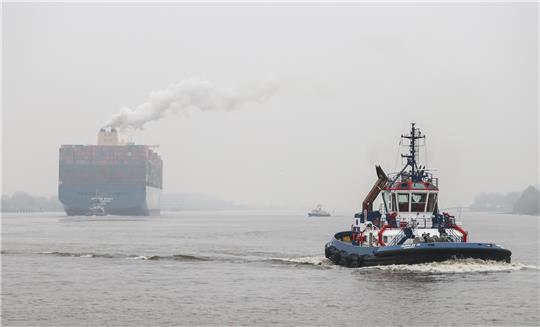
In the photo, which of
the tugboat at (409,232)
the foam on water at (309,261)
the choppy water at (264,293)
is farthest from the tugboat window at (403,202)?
the foam on water at (309,261)

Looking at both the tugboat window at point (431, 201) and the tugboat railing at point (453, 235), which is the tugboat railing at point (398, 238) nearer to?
the tugboat railing at point (453, 235)

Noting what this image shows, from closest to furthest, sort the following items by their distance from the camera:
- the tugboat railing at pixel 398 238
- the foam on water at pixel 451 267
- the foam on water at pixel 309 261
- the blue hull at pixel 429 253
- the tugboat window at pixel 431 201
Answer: the foam on water at pixel 451 267
the blue hull at pixel 429 253
the tugboat railing at pixel 398 238
the tugboat window at pixel 431 201
the foam on water at pixel 309 261

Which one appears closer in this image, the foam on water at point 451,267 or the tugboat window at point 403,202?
the foam on water at point 451,267

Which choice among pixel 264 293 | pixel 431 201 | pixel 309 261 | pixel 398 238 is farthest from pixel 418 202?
pixel 264 293

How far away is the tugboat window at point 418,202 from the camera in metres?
47.1

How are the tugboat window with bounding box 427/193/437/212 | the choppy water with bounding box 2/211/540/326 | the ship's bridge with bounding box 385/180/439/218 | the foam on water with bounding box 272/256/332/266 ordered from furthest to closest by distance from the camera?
the foam on water with bounding box 272/256/332/266 → the tugboat window with bounding box 427/193/437/212 → the ship's bridge with bounding box 385/180/439/218 → the choppy water with bounding box 2/211/540/326

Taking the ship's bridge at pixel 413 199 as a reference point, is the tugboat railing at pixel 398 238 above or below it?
below

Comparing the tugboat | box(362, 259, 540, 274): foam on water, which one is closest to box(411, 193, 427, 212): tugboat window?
the tugboat

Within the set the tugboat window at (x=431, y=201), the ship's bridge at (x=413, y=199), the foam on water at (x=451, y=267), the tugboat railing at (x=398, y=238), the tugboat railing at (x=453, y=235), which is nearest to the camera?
the foam on water at (x=451, y=267)

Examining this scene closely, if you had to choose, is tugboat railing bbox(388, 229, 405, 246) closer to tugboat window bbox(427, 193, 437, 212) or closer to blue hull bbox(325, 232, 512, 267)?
blue hull bbox(325, 232, 512, 267)

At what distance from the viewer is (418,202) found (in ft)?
155

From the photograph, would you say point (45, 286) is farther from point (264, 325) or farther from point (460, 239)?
point (460, 239)

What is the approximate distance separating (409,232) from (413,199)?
3.54 meters

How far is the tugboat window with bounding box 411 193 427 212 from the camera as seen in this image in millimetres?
47062
